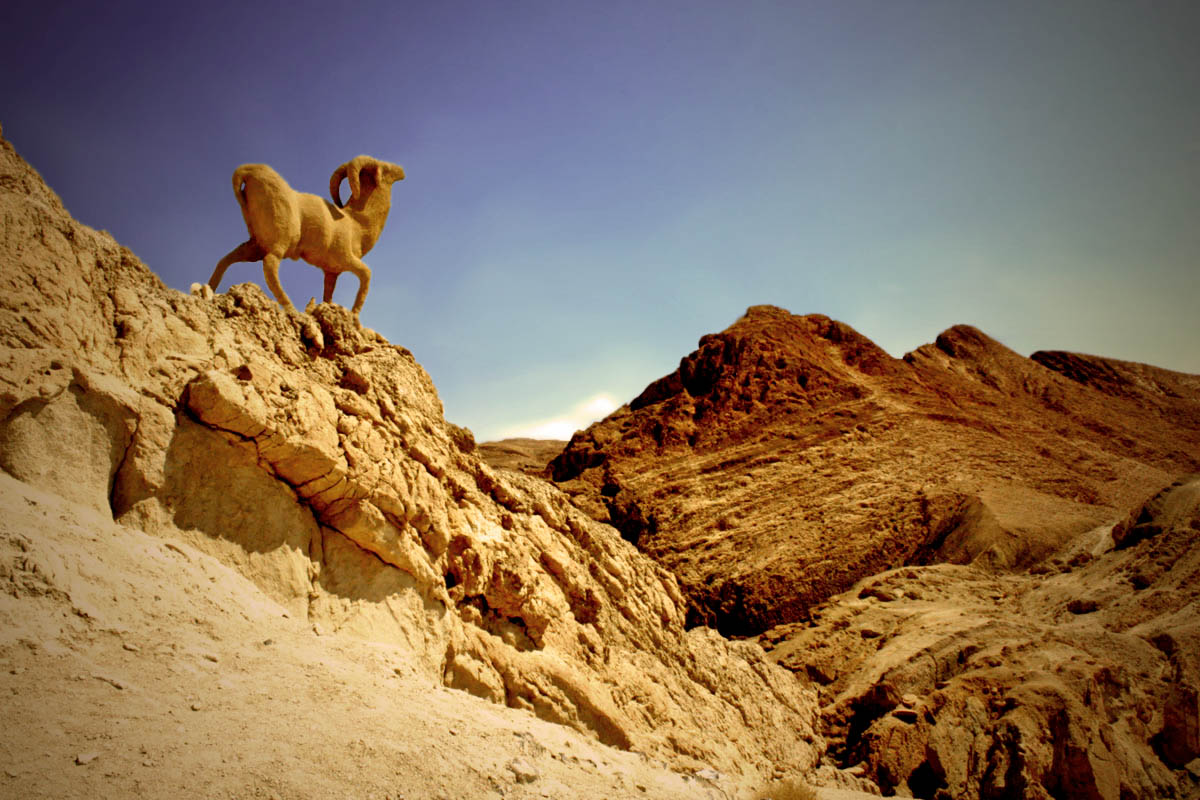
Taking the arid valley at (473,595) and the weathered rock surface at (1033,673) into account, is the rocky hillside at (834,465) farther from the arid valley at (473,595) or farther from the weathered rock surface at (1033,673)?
the weathered rock surface at (1033,673)

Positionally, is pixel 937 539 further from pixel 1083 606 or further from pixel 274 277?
pixel 274 277

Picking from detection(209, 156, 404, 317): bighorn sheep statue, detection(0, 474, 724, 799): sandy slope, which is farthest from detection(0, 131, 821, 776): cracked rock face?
detection(209, 156, 404, 317): bighorn sheep statue

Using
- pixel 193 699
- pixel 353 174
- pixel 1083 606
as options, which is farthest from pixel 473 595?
pixel 1083 606

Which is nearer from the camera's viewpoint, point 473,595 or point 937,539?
point 473,595

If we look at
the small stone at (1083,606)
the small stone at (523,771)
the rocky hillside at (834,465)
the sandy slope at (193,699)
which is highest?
the rocky hillside at (834,465)

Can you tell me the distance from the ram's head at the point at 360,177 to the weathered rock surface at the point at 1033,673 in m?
10.6

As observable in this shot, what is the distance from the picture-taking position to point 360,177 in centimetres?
1081

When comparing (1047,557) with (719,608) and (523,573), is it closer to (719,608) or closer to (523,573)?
(719,608)

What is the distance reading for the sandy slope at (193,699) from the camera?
3.46m

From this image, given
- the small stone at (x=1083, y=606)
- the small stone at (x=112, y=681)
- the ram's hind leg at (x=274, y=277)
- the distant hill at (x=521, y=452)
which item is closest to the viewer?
the small stone at (x=112, y=681)

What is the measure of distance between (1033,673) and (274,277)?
11081mm

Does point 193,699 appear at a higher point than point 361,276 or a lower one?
lower

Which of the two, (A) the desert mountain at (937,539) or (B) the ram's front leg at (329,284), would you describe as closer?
(A) the desert mountain at (937,539)

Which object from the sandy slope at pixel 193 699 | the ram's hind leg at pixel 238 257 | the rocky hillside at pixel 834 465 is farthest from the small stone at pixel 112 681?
the rocky hillside at pixel 834 465
